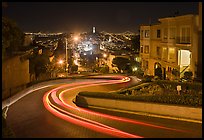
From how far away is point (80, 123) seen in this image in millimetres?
13914

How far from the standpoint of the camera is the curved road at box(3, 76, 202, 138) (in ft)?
41.1

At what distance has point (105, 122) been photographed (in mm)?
14094

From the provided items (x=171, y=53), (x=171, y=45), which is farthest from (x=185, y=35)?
(x=171, y=53)

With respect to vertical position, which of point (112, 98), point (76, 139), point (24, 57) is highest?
point (24, 57)

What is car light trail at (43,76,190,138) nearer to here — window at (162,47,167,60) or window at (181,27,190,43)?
window at (181,27,190,43)

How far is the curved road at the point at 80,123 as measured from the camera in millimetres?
12523

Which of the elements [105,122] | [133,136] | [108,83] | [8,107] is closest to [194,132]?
[133,136]

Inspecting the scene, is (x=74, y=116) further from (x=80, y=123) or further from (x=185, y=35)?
(x=185, y=35)

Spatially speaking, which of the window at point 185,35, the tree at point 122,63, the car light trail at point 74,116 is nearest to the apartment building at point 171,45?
the window at point 185,35

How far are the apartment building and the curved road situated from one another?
46.0ft

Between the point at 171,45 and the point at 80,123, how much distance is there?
2131 cm

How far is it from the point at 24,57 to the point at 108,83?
9.12 metres

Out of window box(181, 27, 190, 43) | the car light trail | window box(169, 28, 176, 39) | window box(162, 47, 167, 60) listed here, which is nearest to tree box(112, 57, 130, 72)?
window box(162, 47, 167, 60)

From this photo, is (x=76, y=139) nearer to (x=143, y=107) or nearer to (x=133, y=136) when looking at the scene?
(x=133, y=136)
